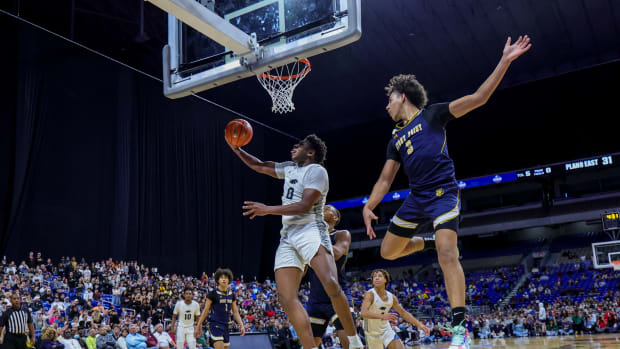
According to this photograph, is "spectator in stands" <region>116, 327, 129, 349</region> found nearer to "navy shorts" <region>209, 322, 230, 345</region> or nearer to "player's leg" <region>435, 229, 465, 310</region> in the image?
"navy shorts" <region>209, 322, 230, 345</region>

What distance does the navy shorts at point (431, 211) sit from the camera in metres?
3.81

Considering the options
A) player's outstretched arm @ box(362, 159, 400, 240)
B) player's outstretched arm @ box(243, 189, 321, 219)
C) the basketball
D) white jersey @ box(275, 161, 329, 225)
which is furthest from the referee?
player's outstretched arm @ box(362, 159, 400, 240)

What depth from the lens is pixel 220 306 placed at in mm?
8523

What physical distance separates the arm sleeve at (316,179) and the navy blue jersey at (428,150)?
80 centimetres

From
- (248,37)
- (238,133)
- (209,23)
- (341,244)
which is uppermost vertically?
(248,37)

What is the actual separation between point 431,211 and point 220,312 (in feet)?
17.7

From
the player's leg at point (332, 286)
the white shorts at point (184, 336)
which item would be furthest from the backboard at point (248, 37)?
the white shorts at point (184, 336)

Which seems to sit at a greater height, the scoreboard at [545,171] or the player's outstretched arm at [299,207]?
the scoreboard at [545,171]

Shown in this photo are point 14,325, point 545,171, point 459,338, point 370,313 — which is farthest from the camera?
point 545,171

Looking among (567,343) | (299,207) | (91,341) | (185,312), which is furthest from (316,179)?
(567,343)

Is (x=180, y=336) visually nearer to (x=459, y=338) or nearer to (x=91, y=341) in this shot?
(x=91, y=341)

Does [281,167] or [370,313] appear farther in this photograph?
[370,313]

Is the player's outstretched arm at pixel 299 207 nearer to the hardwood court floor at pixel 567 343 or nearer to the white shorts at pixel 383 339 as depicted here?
the white shorts at pixel 383 339

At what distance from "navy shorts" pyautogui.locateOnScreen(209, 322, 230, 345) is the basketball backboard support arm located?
4019 mm
